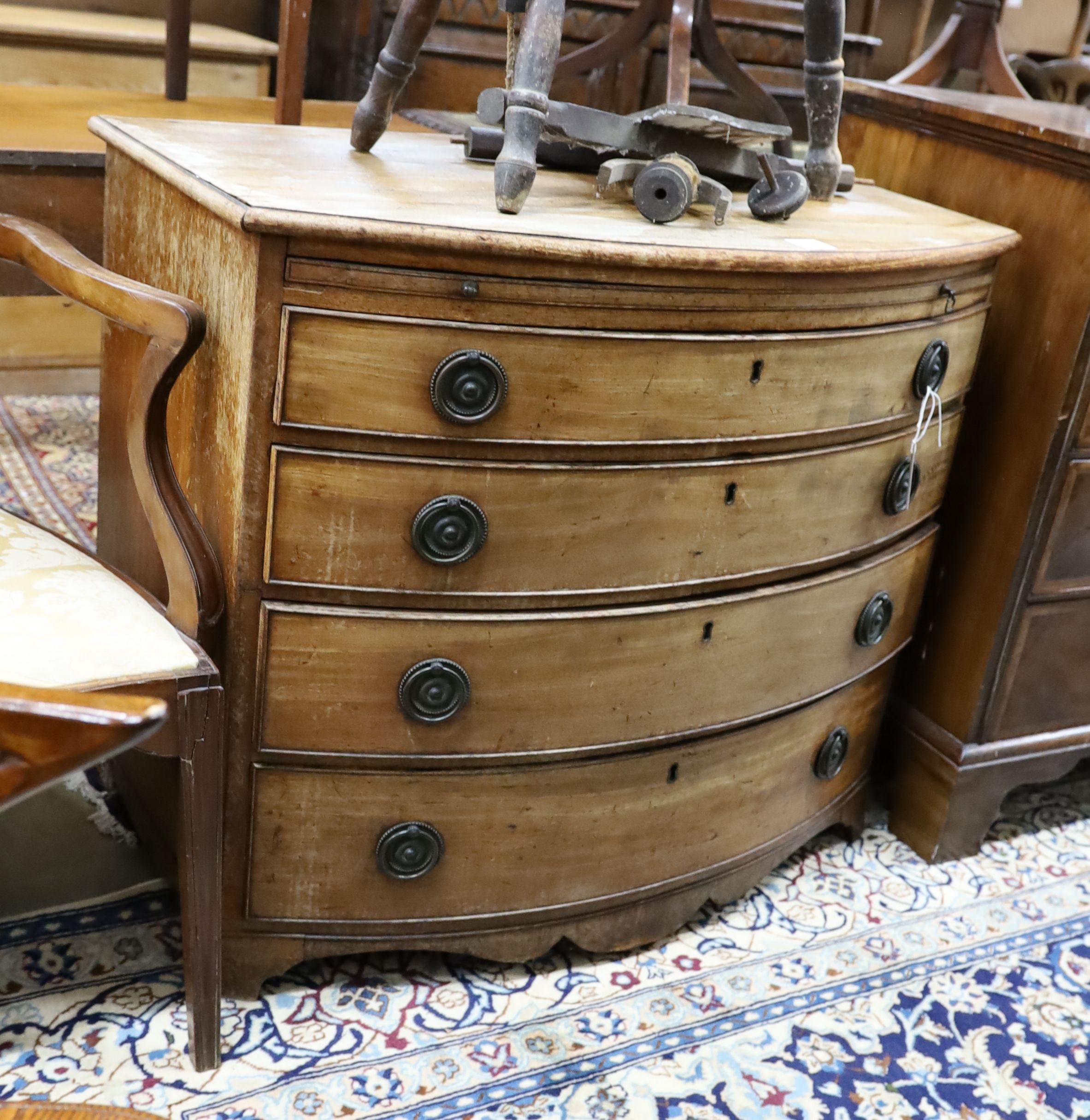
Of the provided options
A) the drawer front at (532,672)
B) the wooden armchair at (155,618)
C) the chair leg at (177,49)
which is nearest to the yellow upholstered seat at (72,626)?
the wooden armchair at (155,618)

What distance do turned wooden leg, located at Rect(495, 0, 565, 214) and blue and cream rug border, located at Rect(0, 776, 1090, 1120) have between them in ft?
3.25

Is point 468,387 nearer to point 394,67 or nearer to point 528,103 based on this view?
point 528,103

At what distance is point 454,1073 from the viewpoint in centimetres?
147

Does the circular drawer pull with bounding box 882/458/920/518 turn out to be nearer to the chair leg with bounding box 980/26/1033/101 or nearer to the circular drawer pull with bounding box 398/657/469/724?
the circular drawer pull with bounding box 398/657/469/724

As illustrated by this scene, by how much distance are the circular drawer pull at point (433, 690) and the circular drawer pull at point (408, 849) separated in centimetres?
15

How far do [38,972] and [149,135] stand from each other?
1.03 metres

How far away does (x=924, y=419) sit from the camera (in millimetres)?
1627

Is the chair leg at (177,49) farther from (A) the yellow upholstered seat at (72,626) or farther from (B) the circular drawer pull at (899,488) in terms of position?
(B) the circular drawer pull at (899,488)

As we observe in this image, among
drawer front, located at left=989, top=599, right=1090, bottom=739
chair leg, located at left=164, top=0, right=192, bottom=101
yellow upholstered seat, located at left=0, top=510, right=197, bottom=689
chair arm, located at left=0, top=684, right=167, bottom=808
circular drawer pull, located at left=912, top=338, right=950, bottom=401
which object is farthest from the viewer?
chair leg, located at left=164, top=0, right=192, bottom=101

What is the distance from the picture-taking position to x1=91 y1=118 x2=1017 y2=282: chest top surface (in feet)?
3.85

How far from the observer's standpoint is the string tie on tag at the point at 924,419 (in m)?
1.61

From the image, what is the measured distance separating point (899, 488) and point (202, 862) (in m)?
0.98

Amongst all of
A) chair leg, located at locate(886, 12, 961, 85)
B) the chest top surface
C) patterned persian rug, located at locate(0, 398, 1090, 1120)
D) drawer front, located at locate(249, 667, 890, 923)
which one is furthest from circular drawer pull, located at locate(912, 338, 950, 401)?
chair leg, located at locate(886, 12, 961, 85)

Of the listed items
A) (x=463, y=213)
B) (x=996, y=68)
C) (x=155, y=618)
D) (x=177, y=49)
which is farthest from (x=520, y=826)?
(x=996, y=68)
